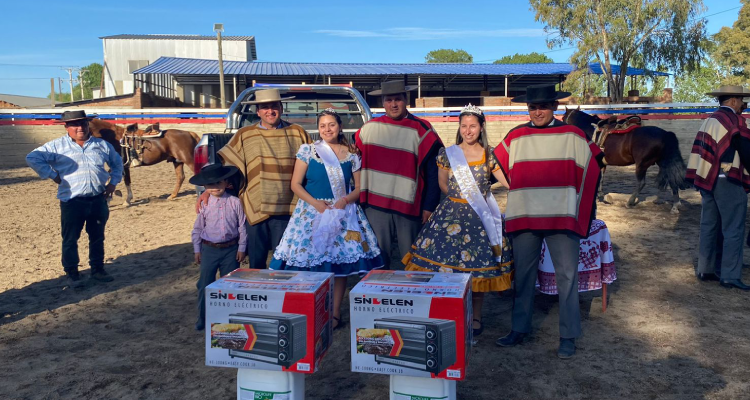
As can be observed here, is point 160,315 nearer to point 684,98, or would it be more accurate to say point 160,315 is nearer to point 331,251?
point 331,251

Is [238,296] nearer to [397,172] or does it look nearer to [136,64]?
[397,172]

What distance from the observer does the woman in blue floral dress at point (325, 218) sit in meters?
4.48

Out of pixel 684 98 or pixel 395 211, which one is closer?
pixel 395 211

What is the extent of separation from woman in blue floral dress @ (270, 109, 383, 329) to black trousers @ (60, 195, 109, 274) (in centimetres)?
285

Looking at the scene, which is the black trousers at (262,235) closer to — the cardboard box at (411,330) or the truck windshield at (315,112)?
the cardboard box at (411,330)

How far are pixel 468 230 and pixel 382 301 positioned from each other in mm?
1720

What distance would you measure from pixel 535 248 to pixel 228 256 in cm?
245

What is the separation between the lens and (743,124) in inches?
230

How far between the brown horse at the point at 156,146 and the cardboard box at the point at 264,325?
32.6 feet

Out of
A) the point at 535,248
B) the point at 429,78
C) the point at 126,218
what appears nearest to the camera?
the point at 535,248

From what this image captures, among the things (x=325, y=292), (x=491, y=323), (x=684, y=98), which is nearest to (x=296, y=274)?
(x=325, y=292)

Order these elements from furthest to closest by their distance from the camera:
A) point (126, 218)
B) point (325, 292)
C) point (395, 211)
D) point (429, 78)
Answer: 1. point (429, 78)
2. point (126, 218)
3. point (395, 211)
4. point (325, 292)

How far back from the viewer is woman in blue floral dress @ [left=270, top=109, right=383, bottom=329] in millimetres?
4477

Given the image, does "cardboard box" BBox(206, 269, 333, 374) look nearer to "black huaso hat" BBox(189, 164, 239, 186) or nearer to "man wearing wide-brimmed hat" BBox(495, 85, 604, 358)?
"black huaso hat" BBox(189, 164, 239, 186)
